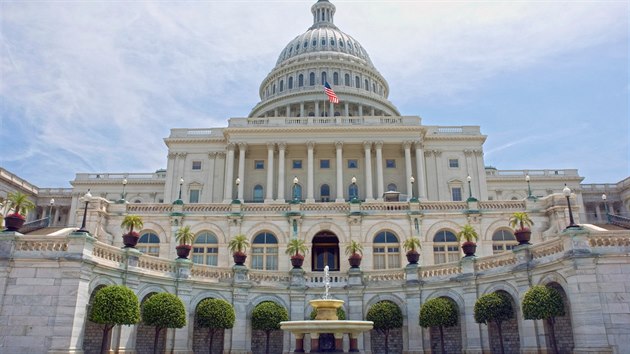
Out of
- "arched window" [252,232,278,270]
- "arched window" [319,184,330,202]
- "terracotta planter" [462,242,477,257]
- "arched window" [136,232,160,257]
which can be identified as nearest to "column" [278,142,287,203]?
"arched window" [319,184,330,202]

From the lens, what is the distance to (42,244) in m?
25.7

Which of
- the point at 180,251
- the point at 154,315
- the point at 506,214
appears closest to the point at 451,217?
the point at 506,214

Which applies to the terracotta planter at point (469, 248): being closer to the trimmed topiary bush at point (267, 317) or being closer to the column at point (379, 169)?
the trimmed topiary bush at point (267, 317)

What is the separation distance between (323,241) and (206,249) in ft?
34.5

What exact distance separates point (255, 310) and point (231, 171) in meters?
48.3

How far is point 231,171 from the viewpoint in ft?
261

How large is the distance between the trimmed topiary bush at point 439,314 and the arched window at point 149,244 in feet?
79.3

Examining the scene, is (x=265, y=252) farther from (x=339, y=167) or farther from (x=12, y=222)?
(x=339, y=167)

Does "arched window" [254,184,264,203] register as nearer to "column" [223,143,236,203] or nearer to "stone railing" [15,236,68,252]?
"column" [223,143,236,203]

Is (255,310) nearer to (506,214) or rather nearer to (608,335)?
(608,335)

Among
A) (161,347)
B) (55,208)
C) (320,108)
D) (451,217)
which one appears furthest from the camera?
(320,108)

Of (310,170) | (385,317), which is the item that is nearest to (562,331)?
(385,317)

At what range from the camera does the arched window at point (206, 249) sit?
44.5 meters

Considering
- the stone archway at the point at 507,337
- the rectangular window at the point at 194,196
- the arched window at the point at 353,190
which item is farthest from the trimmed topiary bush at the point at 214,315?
the rectangular window at the point at 194,196
